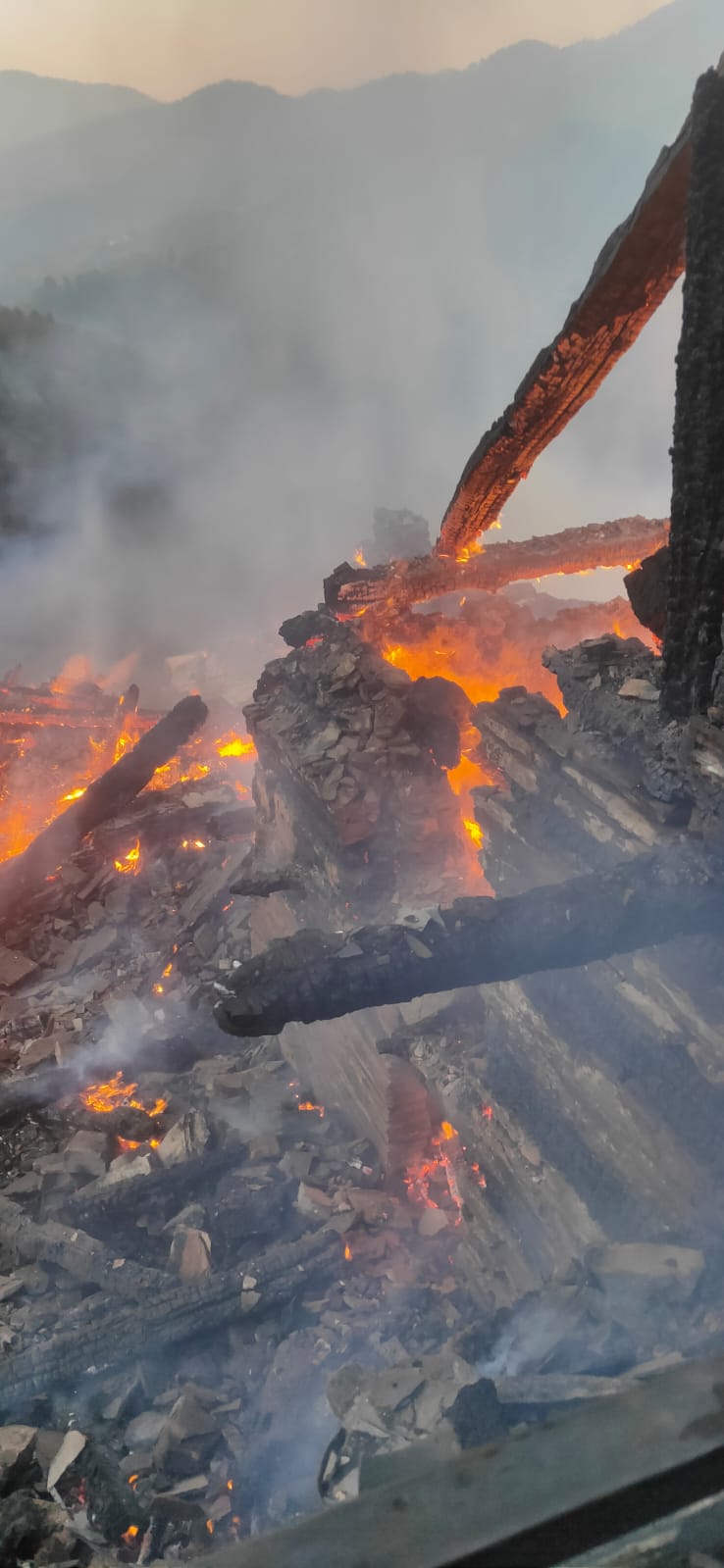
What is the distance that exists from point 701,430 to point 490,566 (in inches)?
295

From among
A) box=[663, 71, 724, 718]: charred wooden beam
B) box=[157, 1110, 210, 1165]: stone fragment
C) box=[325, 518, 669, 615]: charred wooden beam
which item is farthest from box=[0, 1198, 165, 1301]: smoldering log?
box=[325, 518, 669, 615]: charred wooden beam

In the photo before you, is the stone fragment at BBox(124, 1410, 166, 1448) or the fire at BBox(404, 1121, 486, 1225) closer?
the stone fragment at BBox(124, 1410, 166, 1448)

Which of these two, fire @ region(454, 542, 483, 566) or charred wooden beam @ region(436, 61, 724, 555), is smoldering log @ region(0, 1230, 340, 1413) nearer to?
charred wooden beam @ region(436, 61, 724, 555)

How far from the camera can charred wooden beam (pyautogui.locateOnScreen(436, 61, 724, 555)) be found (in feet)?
12.5

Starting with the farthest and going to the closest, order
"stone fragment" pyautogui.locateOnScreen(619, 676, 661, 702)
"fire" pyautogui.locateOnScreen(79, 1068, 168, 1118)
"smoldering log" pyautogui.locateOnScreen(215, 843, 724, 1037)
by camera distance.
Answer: "fire" pyautogui.locateOnScreen(79, 1068, 168, 1118), "stone fragment" pyautogui.locateOnScreen(619, 676, 661, 702), "smoldering log" pyautogui.locateOnScreen(215, 843, 724, 1037)

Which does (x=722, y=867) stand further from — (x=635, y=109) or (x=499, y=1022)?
(x=635, y=109)

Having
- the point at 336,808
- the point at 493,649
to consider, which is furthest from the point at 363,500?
the point at 336,808

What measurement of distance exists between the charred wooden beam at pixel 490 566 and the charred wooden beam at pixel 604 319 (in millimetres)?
2973

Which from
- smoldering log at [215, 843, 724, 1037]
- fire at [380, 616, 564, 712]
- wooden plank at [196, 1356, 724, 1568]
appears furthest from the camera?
fire at [380, 616, 564, 712]

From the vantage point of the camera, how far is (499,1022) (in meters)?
5.38

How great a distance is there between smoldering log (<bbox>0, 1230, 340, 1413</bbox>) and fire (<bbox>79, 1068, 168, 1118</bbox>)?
2042 mm

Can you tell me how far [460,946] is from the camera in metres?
2.68

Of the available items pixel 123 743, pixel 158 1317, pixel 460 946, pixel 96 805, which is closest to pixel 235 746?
pixel 123 743

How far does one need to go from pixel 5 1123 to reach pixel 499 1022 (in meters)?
5.49
